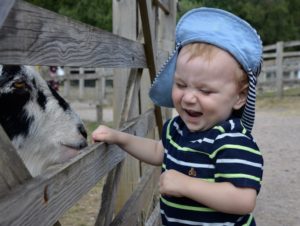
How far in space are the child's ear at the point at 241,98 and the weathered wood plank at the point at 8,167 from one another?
1.02 metres

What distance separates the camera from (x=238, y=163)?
79.7 inches

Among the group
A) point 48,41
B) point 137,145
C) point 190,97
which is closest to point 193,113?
point 190,97

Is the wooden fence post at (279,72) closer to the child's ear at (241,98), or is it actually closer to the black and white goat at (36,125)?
the black and white goat at (36,125)

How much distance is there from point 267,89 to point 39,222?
27.0 metres

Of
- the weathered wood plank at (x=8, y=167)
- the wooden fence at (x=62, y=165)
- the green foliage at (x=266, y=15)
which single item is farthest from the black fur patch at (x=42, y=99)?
the green foliage at (x=266, y=15)

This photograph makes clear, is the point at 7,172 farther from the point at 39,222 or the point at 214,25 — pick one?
the point at 214,25

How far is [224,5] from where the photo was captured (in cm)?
4200

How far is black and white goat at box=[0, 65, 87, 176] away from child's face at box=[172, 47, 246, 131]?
107cm

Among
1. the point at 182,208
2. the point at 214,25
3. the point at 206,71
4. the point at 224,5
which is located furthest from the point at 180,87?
the point at 224,5

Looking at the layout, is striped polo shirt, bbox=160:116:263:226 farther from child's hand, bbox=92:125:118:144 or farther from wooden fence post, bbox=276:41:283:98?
wooden fence post, bbox=276:41:283:98

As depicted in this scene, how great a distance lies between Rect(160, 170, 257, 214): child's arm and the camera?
6.68 ft

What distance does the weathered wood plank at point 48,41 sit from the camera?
5.02 ft

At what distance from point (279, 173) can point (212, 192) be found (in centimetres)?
649

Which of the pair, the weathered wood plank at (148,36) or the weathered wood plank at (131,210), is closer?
the weathered wood plank at (131,210)
